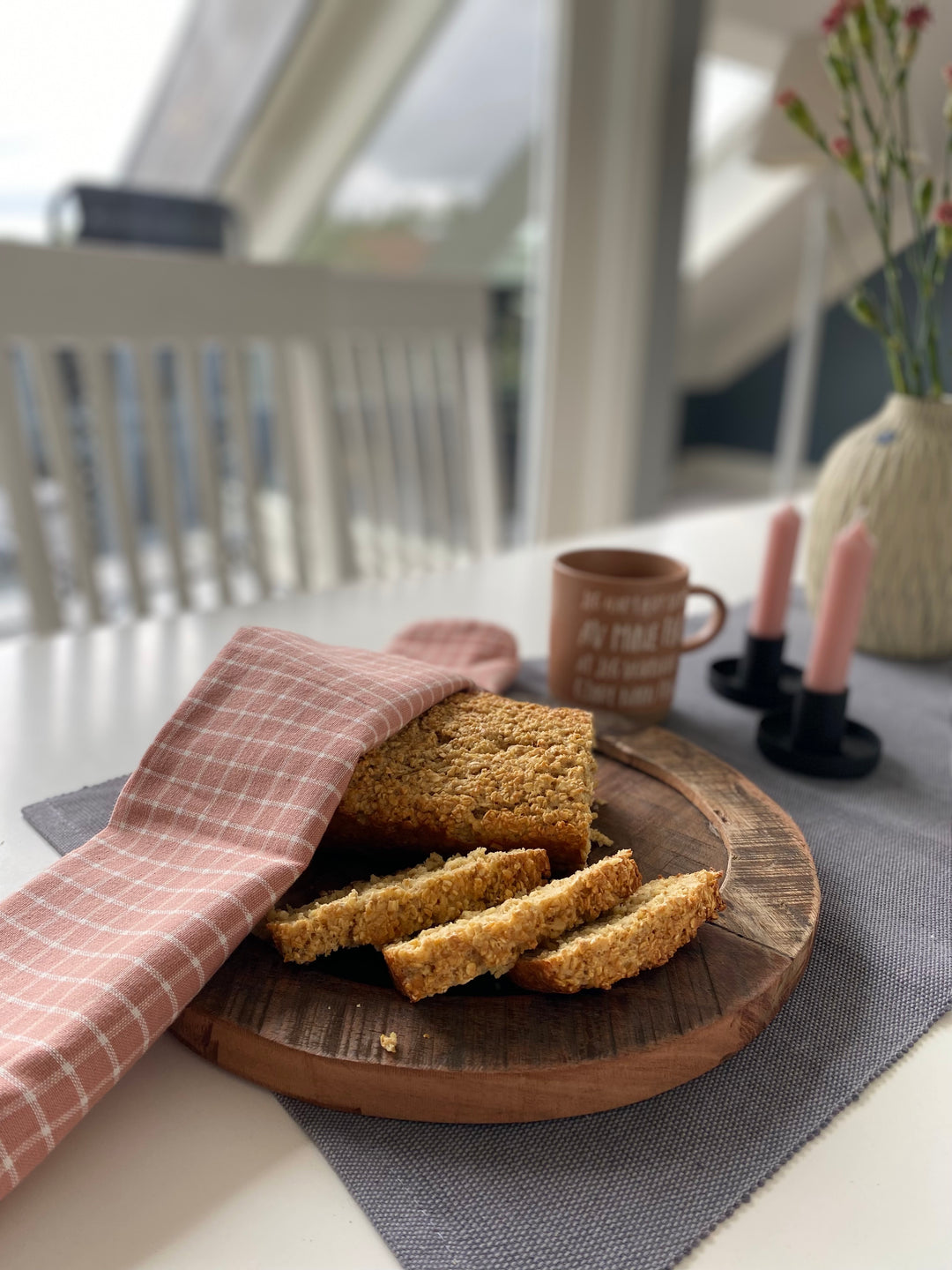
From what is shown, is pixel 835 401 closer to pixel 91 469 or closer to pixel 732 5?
pixel 732 5

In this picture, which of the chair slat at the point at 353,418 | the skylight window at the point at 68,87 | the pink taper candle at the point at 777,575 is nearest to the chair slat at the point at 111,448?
the chair slat at the point at 353,418

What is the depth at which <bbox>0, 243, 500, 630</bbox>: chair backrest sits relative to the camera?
3.96 ft

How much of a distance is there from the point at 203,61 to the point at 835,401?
3.79m

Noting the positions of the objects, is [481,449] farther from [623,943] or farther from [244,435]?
[623,943]

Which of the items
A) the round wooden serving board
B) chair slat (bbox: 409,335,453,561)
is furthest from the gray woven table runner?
chair slat (bbox: 409,335,453,561)

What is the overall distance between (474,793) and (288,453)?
102 centimetres

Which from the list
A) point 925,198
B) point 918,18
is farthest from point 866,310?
point 918,18

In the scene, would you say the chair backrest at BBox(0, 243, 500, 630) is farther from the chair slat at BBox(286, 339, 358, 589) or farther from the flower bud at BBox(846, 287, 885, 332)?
the flower bud at BBox(846, 287, 885, 332)

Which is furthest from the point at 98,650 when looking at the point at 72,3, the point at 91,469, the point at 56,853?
the point at 72,3

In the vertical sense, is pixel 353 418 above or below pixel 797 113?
below

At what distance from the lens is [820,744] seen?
745mm

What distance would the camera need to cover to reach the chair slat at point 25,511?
1.20 meters

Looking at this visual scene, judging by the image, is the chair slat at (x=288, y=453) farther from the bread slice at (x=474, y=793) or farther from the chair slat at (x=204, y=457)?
the bread slice at (x=474, y=793)

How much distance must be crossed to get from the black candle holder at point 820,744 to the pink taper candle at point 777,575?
0.13m
